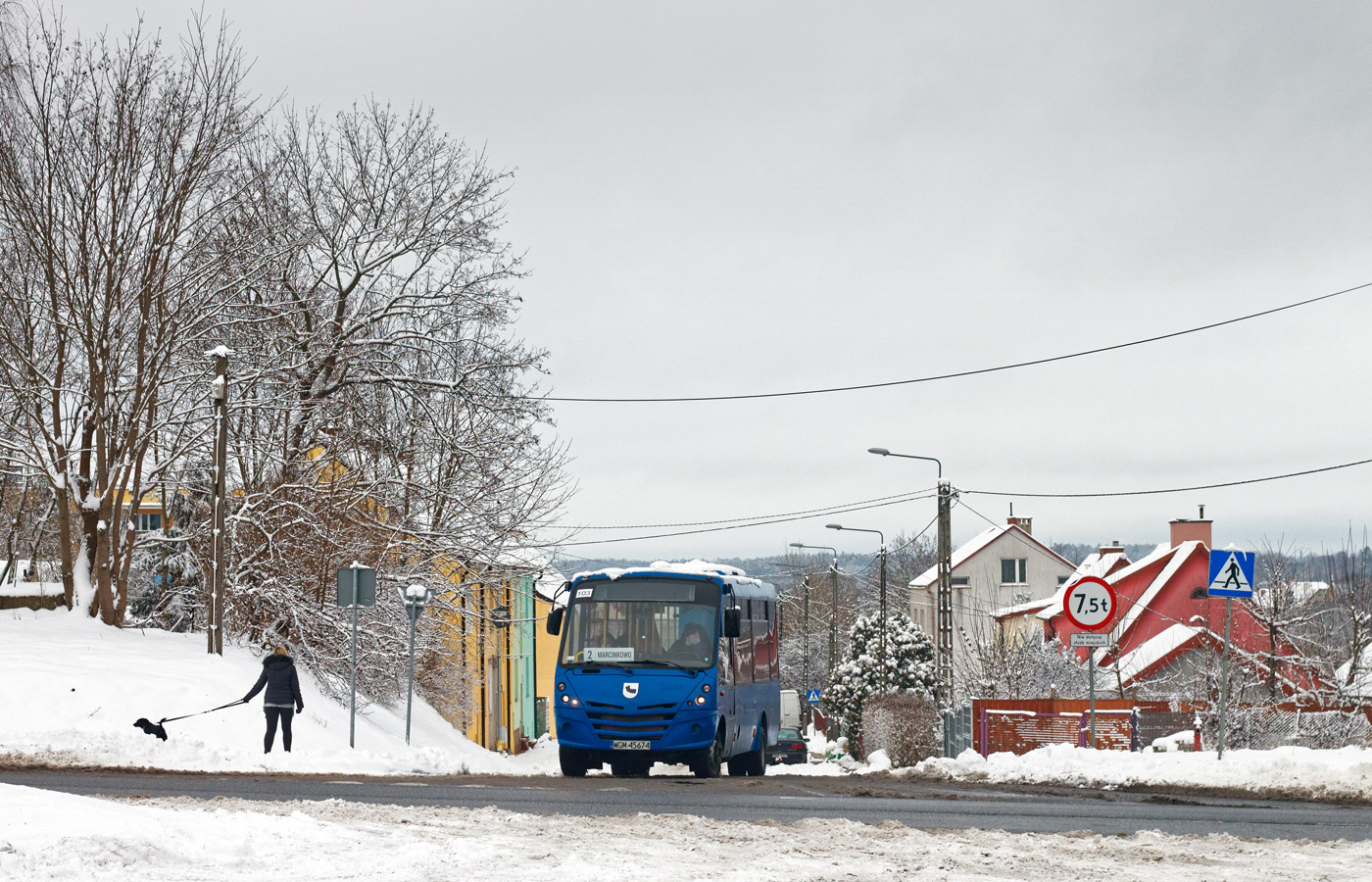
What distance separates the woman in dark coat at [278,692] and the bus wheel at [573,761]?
12.5 feet

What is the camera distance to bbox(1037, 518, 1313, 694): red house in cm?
5184

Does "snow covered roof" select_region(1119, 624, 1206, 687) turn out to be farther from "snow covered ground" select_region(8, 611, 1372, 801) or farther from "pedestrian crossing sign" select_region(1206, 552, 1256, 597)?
"pedestrian crossing sign" select_region(1206, 552, 1256, 597)

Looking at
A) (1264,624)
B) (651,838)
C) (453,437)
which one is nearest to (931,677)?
(1264,624)

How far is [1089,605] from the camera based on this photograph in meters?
18.8

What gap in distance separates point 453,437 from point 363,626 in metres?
4.75

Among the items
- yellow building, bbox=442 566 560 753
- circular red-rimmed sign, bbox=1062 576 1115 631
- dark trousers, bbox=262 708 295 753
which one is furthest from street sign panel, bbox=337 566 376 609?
circular red-rimmed sign, bbox=1062 576 1115 631

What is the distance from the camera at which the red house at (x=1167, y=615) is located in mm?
51844

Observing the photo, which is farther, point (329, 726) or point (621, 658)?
Result: point (329, 726)

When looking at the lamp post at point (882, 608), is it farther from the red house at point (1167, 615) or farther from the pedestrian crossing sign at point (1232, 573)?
the pedestrian crossing sign at point (1232, 573)

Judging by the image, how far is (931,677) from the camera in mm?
53719

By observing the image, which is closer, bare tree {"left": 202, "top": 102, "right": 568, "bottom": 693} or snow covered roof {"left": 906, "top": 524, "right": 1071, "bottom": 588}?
bare tree {"left": 202, "top": 102, "right": 568, "bottom": 693}

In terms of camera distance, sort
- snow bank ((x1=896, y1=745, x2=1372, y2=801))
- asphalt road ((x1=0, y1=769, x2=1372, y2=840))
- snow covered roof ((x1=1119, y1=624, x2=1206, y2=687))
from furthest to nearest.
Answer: snow covered roof ((x1=1119, y1=624, x2=1206, y2=687)) → snow bank ((x1=896, y1=745, x2=1372, y2=801)) → asphalt road ((x1=0, y1=769, x2=1372, y2=840))

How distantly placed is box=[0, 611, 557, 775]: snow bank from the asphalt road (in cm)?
150

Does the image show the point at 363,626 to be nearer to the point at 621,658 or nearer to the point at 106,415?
the point at 106,415
